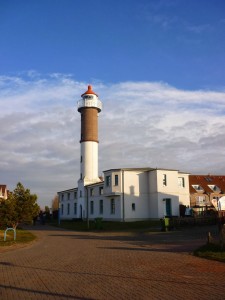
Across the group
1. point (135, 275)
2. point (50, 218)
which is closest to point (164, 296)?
point (135, 275)

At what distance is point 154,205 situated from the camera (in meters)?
44.8

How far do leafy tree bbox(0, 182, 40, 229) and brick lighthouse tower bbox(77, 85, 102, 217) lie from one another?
1839 centimetres

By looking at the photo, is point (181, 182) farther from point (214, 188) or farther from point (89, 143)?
point (89, 143)

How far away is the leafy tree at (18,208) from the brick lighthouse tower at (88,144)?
18391mm

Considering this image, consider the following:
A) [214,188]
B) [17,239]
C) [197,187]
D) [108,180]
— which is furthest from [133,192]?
[17,239]

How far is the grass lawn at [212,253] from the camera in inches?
544

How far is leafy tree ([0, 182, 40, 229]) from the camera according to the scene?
105 feet

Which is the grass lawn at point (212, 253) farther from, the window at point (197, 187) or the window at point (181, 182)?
the window at point (197, 187)

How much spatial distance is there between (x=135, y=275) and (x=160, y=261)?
A: 9.97 feet

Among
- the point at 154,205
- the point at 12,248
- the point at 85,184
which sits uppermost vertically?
the point at 85,184

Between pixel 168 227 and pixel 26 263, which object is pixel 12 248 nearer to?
pixel 26 263

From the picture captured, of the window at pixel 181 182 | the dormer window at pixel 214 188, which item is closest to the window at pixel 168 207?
the window at pixel 181 182

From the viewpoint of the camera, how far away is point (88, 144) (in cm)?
5231

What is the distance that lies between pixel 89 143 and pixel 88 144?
0.21 meters
